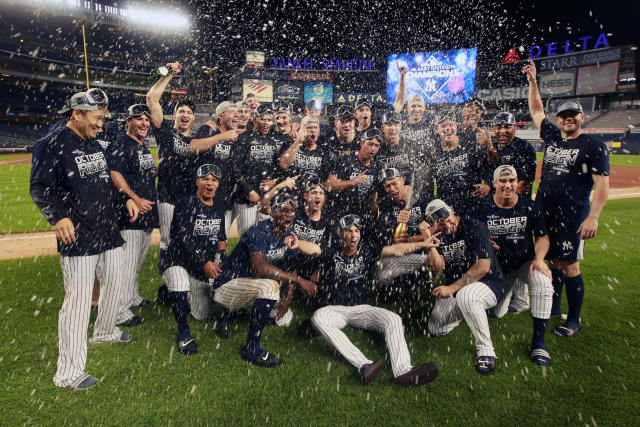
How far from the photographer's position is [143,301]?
4832mm

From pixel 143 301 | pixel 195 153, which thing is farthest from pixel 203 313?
pixel 195 153

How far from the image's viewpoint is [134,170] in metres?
4.41

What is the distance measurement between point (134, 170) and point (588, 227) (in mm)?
4673

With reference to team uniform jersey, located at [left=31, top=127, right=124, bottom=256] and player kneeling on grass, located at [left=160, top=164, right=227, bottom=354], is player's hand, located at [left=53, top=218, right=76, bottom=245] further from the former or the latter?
player kneeling on grass, located at [left=160, top=164, right=227, bottom=354]

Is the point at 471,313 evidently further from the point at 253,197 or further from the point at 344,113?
the point at 344,113

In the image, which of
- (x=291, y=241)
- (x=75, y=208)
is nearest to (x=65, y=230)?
(x=75, y=208)

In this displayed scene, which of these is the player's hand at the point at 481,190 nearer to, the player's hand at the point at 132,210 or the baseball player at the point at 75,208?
the player's hand at the point at 132,210

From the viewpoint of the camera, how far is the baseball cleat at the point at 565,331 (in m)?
4.07

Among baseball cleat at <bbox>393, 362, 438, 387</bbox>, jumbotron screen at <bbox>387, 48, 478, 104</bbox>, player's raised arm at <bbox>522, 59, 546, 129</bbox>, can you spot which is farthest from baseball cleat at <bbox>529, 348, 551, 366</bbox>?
jumbotron screen at <bbox>387, 48, 478, 104</bbox>

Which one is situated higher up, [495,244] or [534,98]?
[534,98]

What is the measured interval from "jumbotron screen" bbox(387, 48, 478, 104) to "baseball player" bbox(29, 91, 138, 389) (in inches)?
1109

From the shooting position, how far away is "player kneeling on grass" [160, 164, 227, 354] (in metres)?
4.16

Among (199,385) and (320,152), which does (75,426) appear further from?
(320,152)

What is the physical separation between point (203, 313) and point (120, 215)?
4.44 ft
